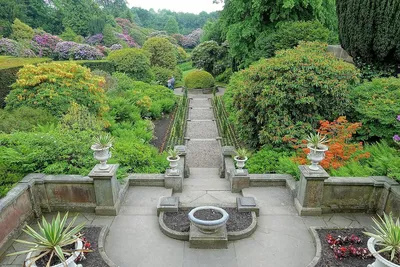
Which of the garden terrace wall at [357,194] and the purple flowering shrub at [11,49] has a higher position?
the purple flowering shrub at [11,49]

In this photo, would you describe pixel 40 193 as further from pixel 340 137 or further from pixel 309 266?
pixel 340 137

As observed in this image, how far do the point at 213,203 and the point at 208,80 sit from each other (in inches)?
719

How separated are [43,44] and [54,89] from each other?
1791cm

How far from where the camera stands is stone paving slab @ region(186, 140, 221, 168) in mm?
9656

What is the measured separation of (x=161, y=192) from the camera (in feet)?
20.7

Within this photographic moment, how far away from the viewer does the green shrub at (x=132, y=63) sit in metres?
18.3

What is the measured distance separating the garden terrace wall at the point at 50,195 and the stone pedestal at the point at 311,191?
4.21 meters

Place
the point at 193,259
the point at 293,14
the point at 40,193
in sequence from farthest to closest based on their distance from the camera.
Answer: the point at 293,14 → the point at 40,193 → the point at 193,259

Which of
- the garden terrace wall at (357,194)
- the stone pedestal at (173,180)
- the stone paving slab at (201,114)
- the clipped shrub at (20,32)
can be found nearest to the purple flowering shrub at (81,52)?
the clipped shrub at (20,32)

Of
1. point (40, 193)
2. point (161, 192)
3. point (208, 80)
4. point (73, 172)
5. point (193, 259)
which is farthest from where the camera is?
point (208, 80)

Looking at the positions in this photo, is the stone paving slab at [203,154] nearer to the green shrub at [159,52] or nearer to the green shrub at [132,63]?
the green shrub at [132,63]

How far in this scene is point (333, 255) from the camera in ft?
14.1

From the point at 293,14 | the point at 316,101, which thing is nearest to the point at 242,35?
the point at 293,14

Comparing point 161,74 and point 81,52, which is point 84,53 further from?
point 161,74
